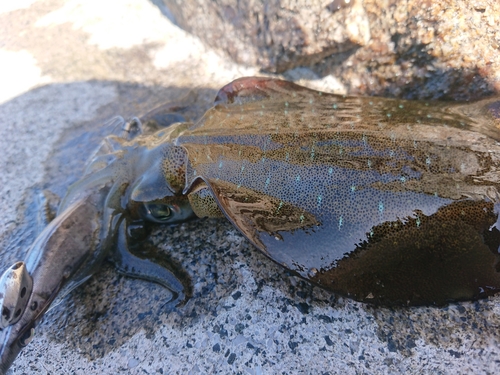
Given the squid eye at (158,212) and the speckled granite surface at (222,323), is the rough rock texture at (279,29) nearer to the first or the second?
the speckled granite surface at (222,323)

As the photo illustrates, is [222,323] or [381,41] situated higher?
[381,41]

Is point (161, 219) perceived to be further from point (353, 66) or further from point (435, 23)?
point (435, 23)

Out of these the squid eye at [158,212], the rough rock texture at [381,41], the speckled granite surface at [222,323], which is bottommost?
the speckled granite surface at [222,323]

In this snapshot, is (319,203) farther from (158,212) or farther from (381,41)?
(381,41)

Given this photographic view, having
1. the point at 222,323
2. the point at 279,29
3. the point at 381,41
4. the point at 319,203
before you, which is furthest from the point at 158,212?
the point at 381,41

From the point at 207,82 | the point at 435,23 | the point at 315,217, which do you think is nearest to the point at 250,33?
the point at 207,82

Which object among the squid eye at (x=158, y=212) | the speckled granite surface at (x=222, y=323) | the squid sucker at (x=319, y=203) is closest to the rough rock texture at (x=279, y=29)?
the speckled granite surface at (x=222, y=323)
